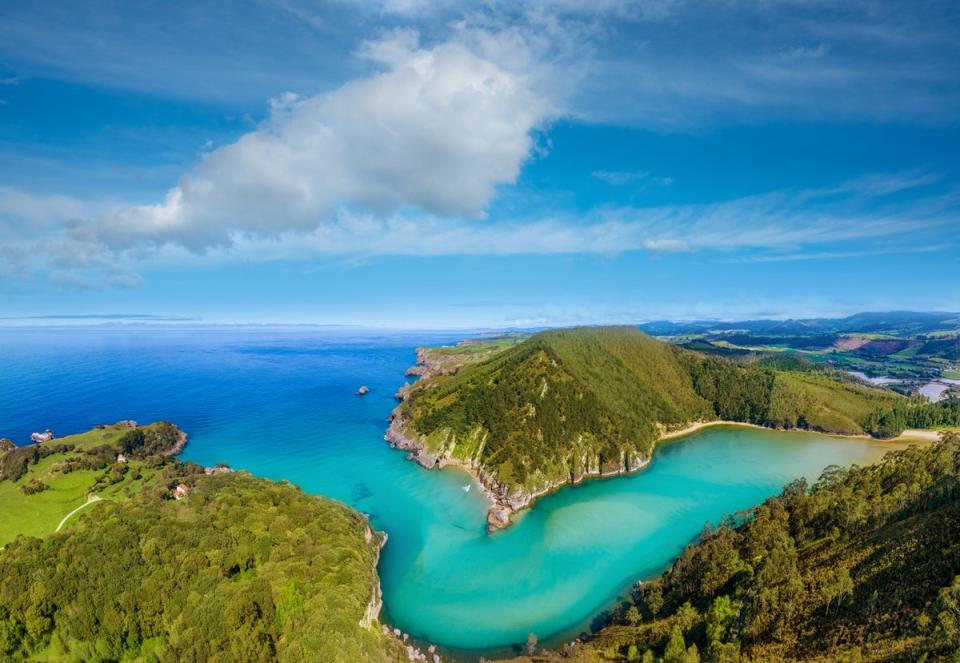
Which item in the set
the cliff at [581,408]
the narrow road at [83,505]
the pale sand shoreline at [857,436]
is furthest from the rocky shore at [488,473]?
the narrow road at [83,505]

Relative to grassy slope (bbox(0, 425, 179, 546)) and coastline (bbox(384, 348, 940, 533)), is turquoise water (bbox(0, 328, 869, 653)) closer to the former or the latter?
coastline (bbox(384, 348, 940, 533))

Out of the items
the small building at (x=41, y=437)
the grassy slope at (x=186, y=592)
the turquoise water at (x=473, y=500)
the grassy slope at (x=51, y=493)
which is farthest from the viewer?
the small building at (x=41, y=437)

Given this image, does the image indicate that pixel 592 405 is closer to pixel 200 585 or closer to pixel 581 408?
pixel 581 408

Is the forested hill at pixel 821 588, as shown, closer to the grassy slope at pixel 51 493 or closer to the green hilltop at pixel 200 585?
the green hilltop at pixel 200 585

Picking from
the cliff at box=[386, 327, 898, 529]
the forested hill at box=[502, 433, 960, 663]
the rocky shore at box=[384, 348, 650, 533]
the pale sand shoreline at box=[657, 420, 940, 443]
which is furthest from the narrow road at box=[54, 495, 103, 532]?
the pale sand shoreline at box=[657, 420, 940, 443]

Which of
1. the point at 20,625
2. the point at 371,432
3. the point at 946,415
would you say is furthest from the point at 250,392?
the point at 946,415
